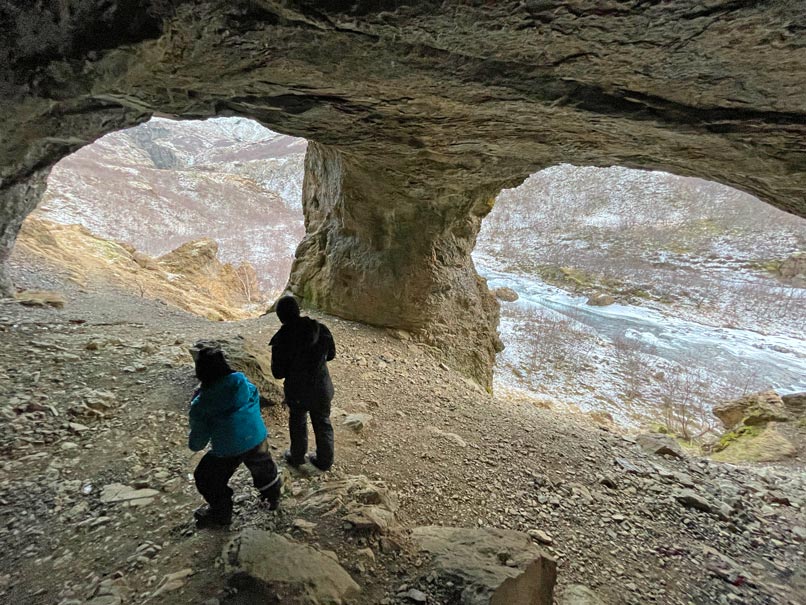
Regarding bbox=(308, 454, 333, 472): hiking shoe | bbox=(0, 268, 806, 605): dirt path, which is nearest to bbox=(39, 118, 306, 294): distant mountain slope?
bbox=(0, 268, 806, 605): dirt path

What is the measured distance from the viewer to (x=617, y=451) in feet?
17.2

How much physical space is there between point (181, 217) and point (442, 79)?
35038 millimetres

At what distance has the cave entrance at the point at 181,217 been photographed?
1247 centimetres

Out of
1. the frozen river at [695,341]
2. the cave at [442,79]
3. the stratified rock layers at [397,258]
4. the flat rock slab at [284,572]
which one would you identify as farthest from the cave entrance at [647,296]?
the flat rock slab at [284,572]

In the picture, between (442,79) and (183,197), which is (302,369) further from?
(183,197)

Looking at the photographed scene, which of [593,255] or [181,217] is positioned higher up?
[593,255]

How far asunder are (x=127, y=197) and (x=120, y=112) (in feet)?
108

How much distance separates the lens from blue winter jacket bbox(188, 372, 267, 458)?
2877mm

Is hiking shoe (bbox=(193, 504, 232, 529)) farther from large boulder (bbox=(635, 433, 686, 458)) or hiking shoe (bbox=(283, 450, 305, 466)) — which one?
large boulder (bbox=(635, 433, 686, 458))

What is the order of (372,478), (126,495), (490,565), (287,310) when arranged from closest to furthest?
(490,565) → (126,495) → (287,310) → (372,478)

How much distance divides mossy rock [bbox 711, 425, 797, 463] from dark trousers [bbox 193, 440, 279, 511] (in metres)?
6.82

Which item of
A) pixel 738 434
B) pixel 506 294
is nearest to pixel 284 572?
pixel 738 434

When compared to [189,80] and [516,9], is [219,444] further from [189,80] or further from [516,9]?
[516,9]

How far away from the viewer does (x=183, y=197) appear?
3559 centimetres
